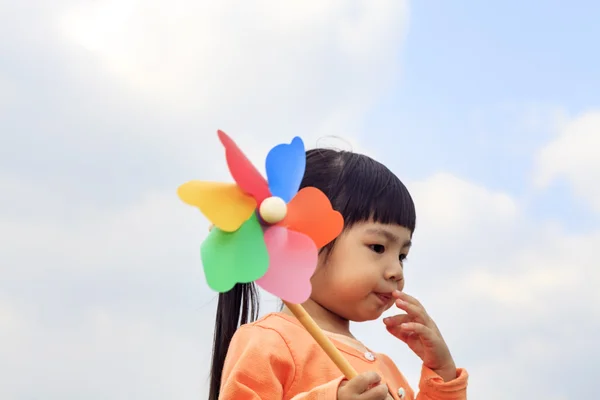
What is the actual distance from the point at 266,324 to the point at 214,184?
0.64m

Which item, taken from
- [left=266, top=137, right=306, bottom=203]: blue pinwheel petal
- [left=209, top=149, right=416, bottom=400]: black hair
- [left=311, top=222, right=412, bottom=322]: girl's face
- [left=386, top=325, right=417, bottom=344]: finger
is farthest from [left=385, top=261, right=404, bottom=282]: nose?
[left=266, top=137, right=306, bottom=203]: blue pinwheel petal

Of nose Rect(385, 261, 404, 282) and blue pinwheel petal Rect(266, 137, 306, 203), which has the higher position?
nose Rect(385, 261, 404, 282)

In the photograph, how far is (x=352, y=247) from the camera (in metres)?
2.23

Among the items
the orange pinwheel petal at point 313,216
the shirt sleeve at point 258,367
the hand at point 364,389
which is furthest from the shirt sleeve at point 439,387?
the orange pinwheel petal at point 313,216

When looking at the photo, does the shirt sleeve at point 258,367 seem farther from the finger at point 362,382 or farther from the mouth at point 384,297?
the mouth at point 384,297

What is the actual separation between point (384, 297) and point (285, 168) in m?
0.71

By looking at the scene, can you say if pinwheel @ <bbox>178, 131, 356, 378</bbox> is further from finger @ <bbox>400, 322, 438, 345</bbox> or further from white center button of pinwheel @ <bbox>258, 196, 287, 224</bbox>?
finger @ <bbox>400, 322, 438, 345</bbox>

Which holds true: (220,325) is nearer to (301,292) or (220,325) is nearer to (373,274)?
(373,274)

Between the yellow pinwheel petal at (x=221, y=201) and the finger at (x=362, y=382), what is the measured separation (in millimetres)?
405

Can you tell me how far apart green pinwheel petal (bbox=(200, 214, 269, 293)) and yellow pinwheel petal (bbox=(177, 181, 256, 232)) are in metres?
0.02

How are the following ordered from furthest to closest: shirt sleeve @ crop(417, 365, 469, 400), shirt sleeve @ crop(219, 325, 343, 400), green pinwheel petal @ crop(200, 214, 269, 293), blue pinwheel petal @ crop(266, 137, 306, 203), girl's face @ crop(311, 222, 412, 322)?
shirt sleeve @ crop(417, 365, 469, 400) < girl's face @ crop(311, 222, 412, 322) < shirt sleeve @ crop(219, 325, 343, 400) < blue pinwheel petal @ crop(266, 137, 306, 203) < green pinwheel petal @ crop(200, 214, 269, 293)

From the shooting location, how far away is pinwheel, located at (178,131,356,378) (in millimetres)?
1591

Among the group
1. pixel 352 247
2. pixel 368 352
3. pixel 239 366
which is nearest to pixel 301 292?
pixel 239 366

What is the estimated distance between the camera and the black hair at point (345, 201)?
90.3 inches
